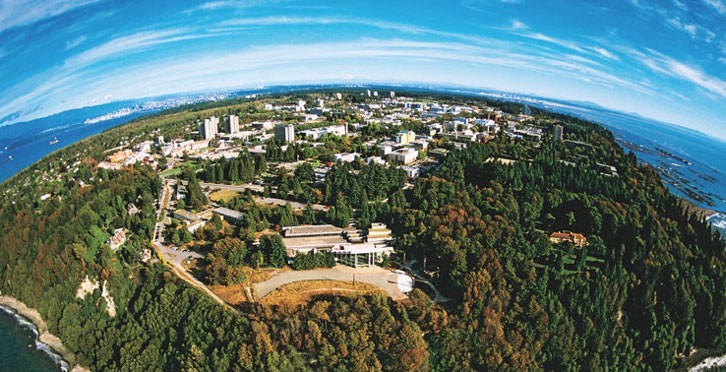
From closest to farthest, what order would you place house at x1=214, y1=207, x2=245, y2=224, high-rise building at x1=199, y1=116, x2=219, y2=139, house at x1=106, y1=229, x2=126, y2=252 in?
house at x1=106, y1=229, x2=126, y2=252 < house at x1=214, y1=207, x2=245, y2=224 < high-rise building at x1=199, y1=116, x2=219, y2=139

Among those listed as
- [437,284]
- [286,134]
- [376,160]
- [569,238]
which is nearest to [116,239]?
[437,284]

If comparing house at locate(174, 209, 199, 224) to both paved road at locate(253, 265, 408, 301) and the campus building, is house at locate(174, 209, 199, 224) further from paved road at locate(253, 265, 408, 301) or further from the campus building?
paved road at locate(253, 265, 408, 301)

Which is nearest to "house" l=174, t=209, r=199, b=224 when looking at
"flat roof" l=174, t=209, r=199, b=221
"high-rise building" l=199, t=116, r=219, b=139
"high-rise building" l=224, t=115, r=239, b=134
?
"flat roof" l=174, t=209, r=199, b=221

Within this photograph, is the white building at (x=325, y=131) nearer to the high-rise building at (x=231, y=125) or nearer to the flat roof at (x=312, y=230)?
the high-rise building at (x=231, y=125)

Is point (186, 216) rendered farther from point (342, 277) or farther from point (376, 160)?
point (376, 160)

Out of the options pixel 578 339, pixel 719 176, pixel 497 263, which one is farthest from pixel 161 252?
pixel 719 176
